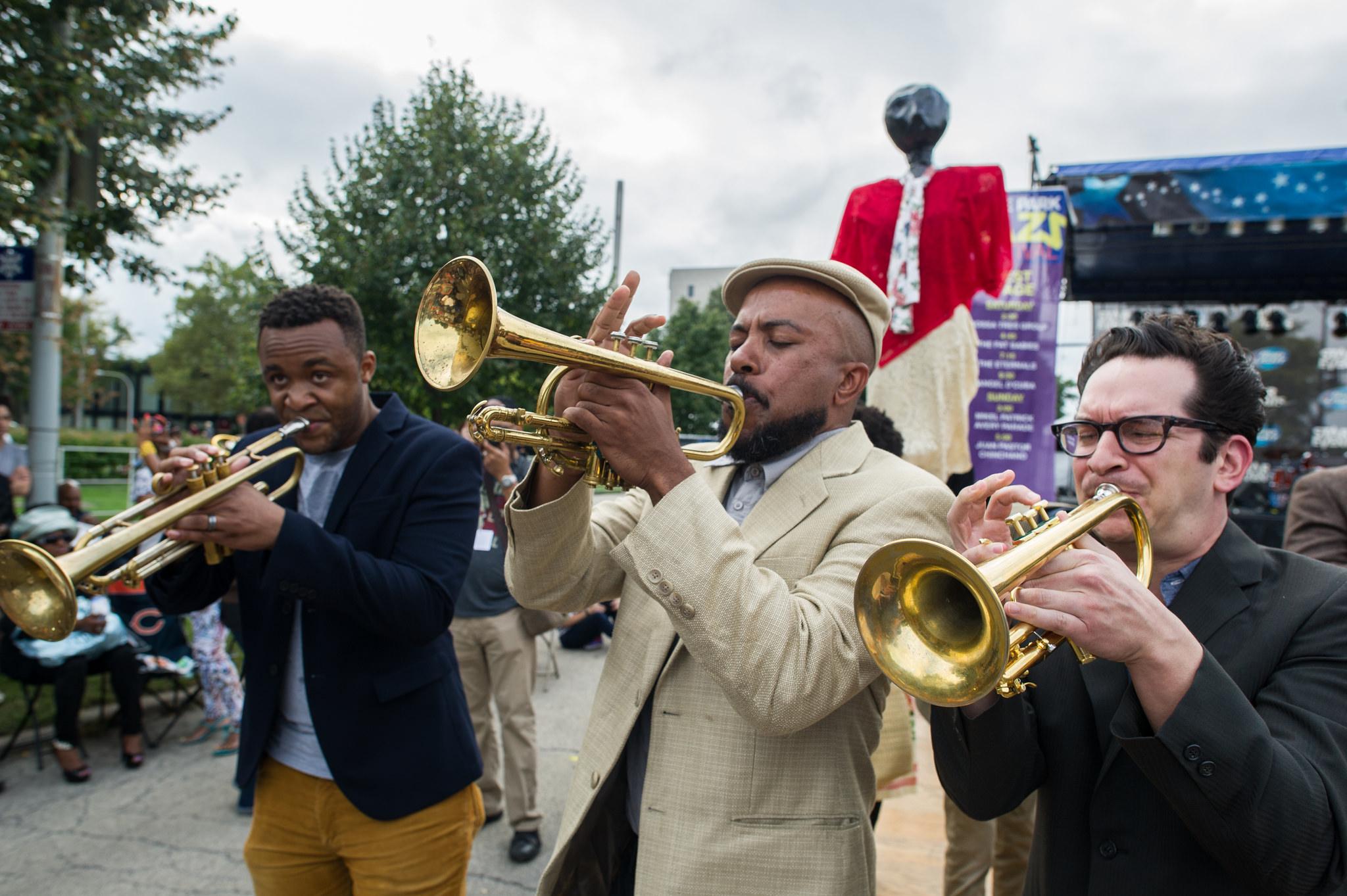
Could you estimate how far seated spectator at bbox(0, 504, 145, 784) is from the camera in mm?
5242

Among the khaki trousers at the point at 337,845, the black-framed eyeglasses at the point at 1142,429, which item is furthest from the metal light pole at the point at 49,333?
the black-framed eyeglasses at the point at 1142,429

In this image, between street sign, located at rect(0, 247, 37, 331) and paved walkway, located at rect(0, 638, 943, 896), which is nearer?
paved walkway, located at rect(0, 638, 943, 896)

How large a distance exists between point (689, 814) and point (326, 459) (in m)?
1.75

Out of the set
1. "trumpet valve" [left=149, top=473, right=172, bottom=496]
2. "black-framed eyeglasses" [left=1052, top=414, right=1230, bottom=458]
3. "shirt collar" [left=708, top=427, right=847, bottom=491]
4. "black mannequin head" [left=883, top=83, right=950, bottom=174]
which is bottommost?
"trumpet valve" [left=149, top=473, right=172, bottom=496]

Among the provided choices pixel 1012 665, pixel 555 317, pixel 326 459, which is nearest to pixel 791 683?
pixel 1012 665

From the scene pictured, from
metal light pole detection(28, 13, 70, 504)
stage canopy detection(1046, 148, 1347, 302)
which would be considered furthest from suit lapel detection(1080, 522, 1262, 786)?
metal light pole detection(28, 13, 70, 504)

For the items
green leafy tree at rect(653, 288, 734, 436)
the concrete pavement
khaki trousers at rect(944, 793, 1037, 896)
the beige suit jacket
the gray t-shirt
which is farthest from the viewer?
green leafy tree at rect(653, 288, 734, 436)

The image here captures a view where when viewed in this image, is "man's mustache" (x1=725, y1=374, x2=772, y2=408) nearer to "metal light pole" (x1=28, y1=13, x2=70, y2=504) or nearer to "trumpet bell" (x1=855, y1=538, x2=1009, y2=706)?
"trumpet bell" (x1=855, y1=538, x2=1009, y2=706)

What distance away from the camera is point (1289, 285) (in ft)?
30.2

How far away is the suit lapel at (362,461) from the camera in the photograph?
97.7 inches

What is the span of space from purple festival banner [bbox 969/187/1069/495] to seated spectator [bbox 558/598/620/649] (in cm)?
440

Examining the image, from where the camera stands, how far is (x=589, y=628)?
8.77 m

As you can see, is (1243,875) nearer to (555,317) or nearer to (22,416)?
(555,317)

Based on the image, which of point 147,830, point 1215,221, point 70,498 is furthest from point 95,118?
point 1215,221
